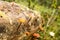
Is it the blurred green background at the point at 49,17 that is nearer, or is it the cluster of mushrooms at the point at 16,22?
the cluster of mushrooms at the point at 16,22

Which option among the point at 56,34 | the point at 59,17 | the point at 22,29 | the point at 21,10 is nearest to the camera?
the point at 22,29

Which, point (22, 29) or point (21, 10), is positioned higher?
point (21, 10)

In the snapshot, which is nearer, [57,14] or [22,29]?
[22,29]

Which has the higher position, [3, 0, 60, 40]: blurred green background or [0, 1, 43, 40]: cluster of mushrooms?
[0, 1, 43, 40]: cluster of mushrooms

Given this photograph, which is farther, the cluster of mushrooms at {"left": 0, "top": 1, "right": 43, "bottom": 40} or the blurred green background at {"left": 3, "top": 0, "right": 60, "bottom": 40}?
the blurred green background at {"left": 3, "top": 0, "right": 60, "bottom": 40}

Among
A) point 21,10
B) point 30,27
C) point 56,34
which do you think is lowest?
point 56,34

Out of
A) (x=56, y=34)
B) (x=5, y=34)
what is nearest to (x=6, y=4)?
(x=5, y=34)

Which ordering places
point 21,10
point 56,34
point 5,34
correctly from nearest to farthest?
point 5,34, point 21,10, point 56,34

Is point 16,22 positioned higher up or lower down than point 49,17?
higher up

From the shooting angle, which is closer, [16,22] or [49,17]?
[16,22]

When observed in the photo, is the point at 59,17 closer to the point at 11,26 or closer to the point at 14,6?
the point at 14,6

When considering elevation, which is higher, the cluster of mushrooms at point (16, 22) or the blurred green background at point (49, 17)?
the cluster of mushrooms at point (16, 22)
